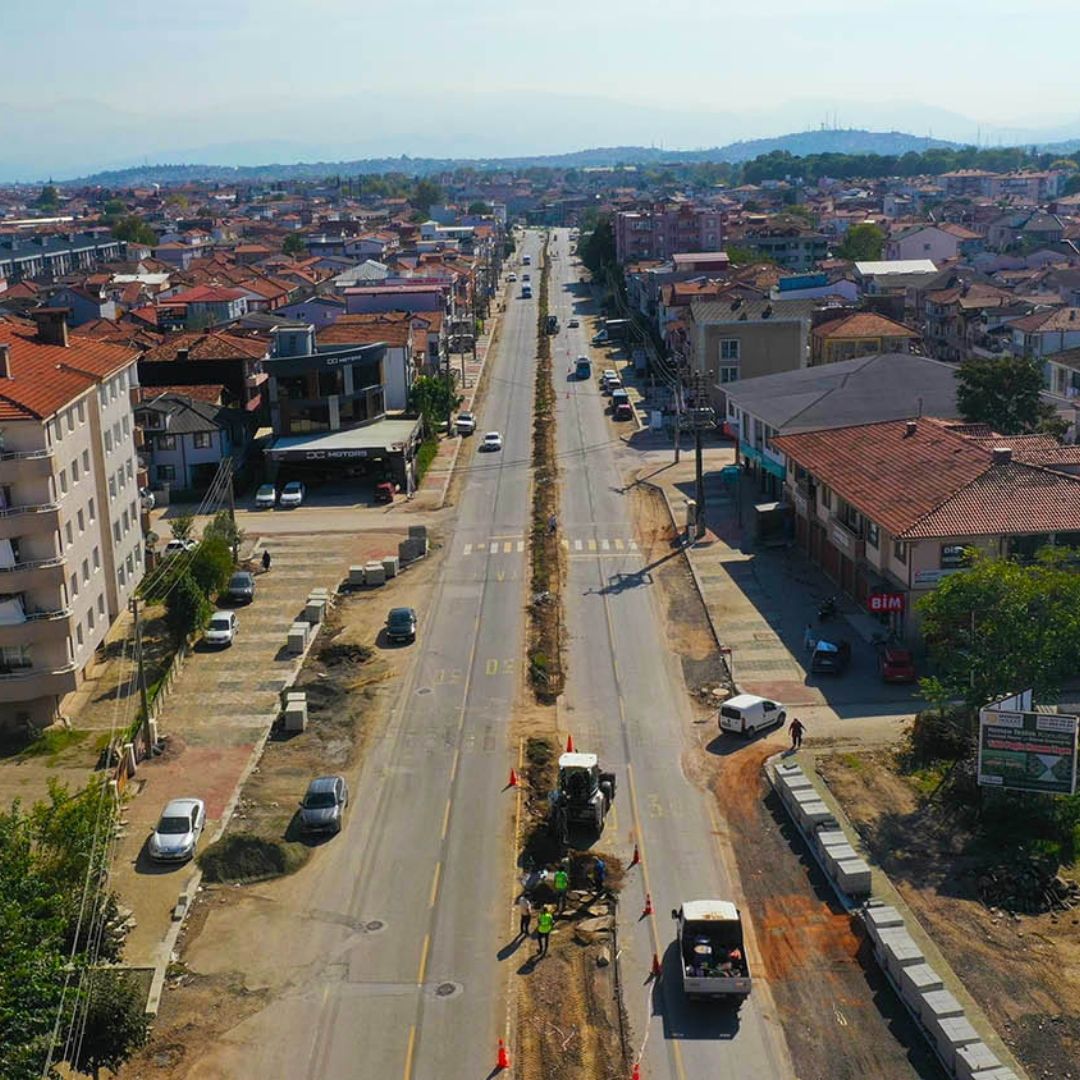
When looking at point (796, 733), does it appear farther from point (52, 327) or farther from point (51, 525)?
point (52, 327)

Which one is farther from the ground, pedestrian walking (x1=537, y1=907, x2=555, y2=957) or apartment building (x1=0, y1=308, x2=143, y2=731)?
apartment building (x1=0, y1=308, x2=143, y2=731)

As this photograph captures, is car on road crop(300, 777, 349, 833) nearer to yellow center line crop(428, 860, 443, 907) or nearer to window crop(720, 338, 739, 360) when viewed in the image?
yellow center line crop(428, 860, 443, 907)

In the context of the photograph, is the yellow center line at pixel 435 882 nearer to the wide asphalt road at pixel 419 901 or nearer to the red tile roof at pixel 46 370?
the wide asphalt road at pixel 419 901

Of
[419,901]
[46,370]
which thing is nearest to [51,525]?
[46,370]

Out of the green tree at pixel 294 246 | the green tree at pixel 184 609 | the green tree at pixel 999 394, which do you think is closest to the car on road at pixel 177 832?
the green tree at pixel 184 609

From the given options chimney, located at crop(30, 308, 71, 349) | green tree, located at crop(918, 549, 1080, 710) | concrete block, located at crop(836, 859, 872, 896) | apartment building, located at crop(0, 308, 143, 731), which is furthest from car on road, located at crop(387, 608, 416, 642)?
concrete block, located at crop(836, 859, 872, 896)

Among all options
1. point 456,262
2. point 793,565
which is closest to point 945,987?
point 793,565

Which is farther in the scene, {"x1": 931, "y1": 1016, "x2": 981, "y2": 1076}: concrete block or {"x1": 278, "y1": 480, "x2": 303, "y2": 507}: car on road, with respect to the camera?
{"x1": 278, "y1": 480, "x2": 303, "y2": 507}: car on road
